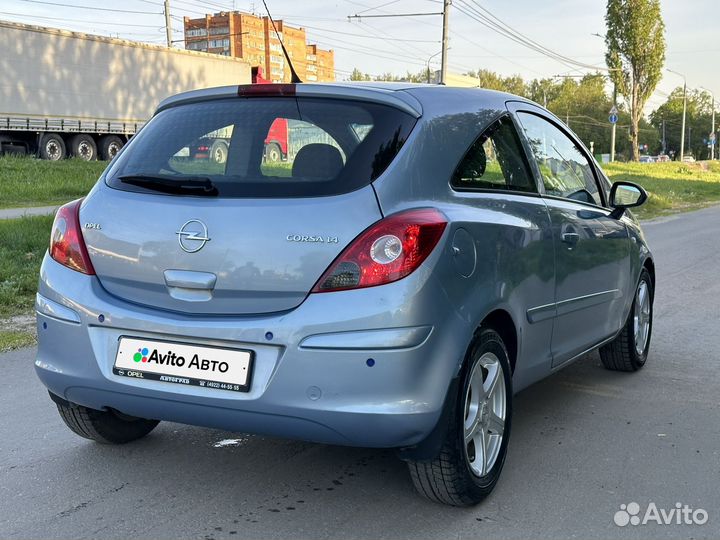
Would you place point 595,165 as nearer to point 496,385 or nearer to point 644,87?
point 496,385

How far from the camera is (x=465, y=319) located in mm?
3082

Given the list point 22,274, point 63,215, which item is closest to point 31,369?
point 63,215

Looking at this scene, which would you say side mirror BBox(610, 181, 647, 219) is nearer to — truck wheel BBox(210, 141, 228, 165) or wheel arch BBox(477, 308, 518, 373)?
wheel arch BBox(477, 308, 518, 373)

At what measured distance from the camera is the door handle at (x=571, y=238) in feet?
13.5

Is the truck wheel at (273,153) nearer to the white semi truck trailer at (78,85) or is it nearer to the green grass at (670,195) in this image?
the green grass at (670,195)

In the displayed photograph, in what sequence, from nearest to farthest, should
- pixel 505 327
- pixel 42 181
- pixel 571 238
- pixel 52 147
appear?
1. pixel 505 327
2. pixel 571 238
3. pixel 42 181
4. pixel 52 147

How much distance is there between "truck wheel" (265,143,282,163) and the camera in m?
3.26

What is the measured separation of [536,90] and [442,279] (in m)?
150

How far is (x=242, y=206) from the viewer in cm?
305

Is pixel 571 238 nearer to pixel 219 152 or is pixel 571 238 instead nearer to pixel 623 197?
pixel 623 197

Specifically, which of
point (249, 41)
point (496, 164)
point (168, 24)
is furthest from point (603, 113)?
point (496, 164)

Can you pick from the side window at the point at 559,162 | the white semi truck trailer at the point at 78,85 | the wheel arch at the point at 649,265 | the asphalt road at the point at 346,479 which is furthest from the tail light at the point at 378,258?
the white semi truck trailer at the point at 78,85

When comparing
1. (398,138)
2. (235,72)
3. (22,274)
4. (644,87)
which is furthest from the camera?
(644,87)

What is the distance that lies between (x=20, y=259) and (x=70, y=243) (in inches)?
242
